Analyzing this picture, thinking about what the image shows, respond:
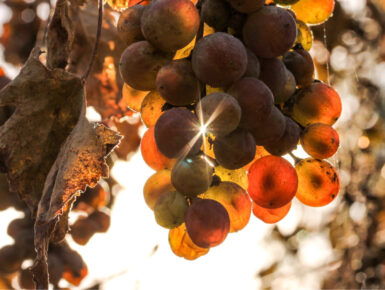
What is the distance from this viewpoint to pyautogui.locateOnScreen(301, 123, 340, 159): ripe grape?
0.75 meters

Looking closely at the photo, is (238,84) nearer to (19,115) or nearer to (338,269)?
(19,115)

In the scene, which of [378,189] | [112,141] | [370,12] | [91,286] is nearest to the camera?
[112,141]

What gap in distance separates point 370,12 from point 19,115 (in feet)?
6.76

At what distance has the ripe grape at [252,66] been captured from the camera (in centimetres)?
68

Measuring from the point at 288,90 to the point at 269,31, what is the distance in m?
0.14

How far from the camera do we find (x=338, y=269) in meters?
3.04

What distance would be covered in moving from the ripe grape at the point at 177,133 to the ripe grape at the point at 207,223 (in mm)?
96

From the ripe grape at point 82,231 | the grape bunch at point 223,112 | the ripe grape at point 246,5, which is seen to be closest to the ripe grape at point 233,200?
the grape bunch at point 223,112

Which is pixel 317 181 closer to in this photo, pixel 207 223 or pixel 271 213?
pixel 271 213

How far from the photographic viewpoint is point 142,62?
690 mm

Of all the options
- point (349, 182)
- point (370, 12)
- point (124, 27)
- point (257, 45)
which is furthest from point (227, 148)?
point (349, 182)

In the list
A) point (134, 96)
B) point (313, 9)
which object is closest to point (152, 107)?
point (134, 96)

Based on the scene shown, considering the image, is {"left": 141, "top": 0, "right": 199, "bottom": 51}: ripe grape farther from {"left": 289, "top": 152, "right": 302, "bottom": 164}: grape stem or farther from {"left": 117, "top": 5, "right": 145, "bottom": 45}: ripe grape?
{"left": 289, "top": 152, "right": 302, "bottom": 164}: grape stem

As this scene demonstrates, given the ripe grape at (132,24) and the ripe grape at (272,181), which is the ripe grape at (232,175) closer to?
the ripe grape at (272,181)
